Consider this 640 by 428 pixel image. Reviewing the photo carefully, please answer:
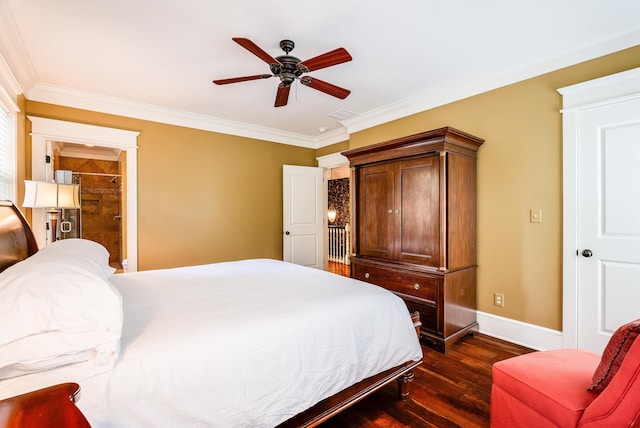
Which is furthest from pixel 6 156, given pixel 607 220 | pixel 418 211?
pixel 607 220

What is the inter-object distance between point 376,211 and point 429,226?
26.2 inches

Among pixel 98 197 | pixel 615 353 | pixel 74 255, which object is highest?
pixel 98 197

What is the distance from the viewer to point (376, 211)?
3.30 meters

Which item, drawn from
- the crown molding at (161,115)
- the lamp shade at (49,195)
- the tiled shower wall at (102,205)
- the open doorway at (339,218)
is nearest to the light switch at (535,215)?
the crown molding at (161,115)

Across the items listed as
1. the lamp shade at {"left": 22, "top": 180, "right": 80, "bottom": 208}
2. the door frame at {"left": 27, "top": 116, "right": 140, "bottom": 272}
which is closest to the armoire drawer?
the door frame at {"left": 27, "top": 116, "right": 140, "bottom": 272}

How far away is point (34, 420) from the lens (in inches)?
24.2

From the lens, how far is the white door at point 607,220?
2.15 meters

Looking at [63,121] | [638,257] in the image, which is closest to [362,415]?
[638,257]

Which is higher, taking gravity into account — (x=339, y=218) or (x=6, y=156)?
(x=6, y=156)

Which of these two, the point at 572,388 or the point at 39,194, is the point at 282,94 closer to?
the point at 39,194

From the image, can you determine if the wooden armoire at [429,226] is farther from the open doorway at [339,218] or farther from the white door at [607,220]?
the open doorway at [339,218]

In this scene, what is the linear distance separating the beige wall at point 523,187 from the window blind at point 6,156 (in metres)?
4.27

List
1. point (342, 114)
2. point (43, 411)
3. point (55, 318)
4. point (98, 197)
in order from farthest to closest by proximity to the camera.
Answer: point (98, 197) < point (342, 114) < point (55, 318) < point (43, 411)

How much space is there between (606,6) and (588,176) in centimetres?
117
